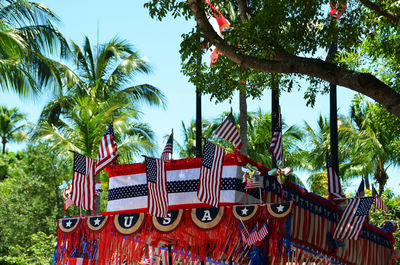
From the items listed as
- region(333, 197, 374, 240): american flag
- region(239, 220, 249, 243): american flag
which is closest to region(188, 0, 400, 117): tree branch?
region(333, 197, 374, 240): american flag

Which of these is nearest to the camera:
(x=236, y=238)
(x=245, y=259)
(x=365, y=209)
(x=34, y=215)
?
(x=236, y=238)

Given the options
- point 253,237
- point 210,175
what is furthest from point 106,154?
point 253,237

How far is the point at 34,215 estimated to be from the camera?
2419 cm

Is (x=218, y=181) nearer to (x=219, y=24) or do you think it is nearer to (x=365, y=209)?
(x=365, y=209)

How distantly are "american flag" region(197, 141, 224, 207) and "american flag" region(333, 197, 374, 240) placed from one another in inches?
124

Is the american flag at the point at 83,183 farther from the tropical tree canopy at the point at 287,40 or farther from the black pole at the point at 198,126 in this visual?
the black pole at the point at 198,126

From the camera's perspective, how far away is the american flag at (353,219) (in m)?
11.3

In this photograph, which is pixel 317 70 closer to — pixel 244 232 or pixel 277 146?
pixel 277 146

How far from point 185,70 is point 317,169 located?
23337 mm

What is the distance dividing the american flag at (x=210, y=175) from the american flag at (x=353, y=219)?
3153 millimetres

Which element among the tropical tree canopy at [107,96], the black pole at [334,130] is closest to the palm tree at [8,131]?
the tropical tree canopy at [107,96]

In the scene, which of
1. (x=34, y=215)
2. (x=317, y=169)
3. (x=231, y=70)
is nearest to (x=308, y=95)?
(x=231, y=70)

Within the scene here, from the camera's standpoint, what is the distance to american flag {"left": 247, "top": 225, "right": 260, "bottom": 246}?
29.1ft

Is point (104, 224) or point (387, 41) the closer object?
point (104, 224)
